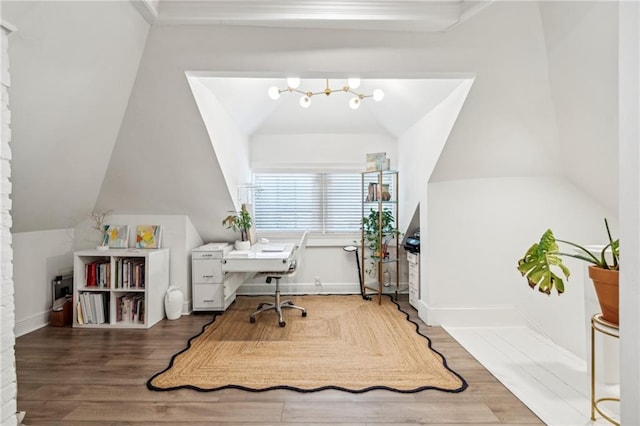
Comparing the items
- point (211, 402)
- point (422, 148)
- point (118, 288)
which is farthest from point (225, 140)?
point (211, 402)

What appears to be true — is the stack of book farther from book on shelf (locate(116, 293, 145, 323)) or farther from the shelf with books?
the shelf with books

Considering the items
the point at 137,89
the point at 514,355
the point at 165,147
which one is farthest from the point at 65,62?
the point at 514,355

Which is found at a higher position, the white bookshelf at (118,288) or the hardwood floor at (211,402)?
the white bookshelf at (118,288)

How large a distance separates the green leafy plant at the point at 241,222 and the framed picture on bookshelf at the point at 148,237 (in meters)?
0.76

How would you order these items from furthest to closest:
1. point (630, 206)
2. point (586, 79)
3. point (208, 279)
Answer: point (208, 279) → point (586, 79) → point (630, 206)

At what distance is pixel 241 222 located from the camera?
406 cm

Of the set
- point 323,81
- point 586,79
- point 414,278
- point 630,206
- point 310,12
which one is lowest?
point 414,278

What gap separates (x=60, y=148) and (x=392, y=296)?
12.9 feet

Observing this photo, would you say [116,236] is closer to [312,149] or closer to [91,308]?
[91,308]

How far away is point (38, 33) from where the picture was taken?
6.09 ft

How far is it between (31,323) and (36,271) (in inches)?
19.7

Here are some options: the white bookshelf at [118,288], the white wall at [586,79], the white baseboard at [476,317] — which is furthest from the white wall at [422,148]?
the white bookshelf at [118,288]

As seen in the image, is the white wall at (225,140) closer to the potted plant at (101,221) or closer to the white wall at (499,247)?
the potted plant at (101,221)

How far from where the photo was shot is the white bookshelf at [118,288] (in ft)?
11.5
